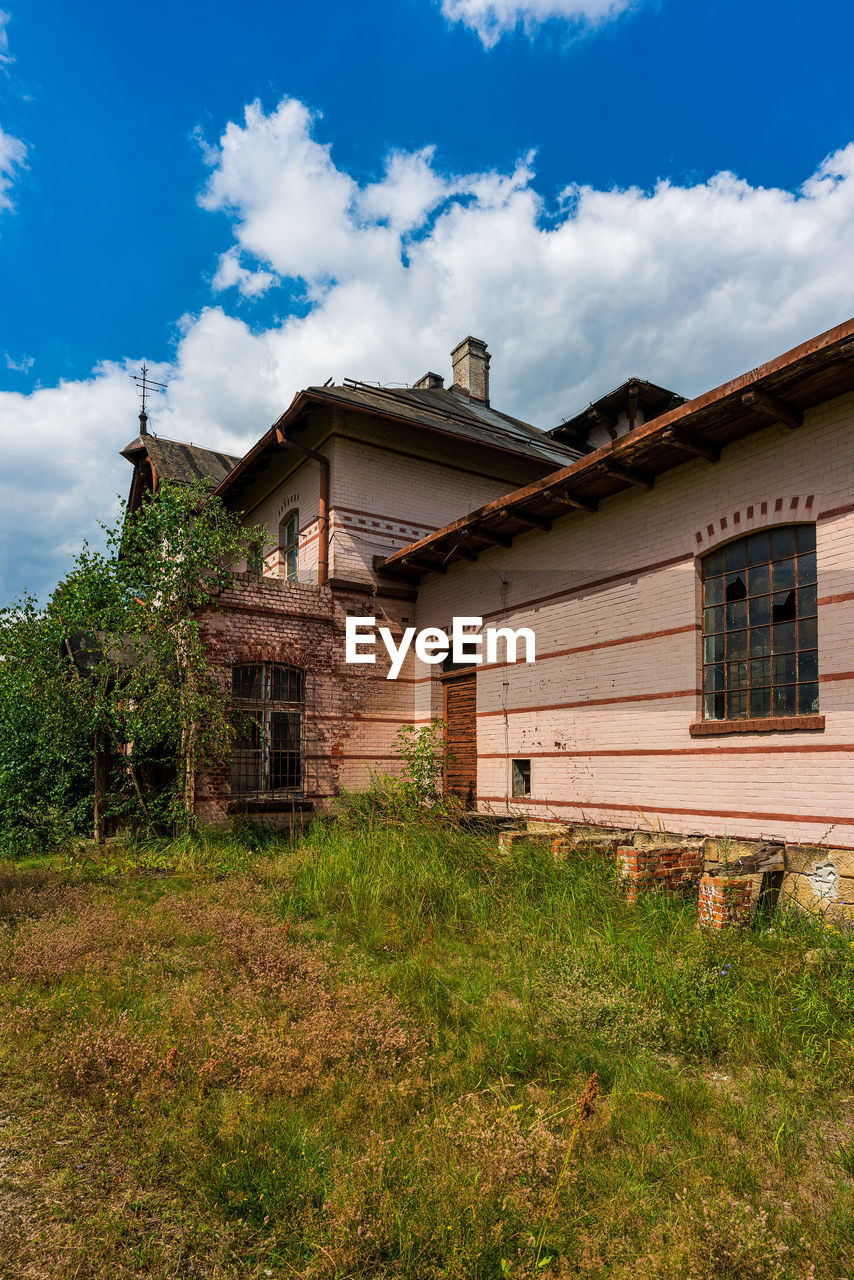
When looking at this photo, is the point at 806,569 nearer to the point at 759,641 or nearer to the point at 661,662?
Answer: the point at 759,641

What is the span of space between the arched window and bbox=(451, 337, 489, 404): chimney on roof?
663 cm

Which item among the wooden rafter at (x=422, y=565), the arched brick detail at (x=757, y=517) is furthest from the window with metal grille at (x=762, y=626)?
the wooden rafter at (x=422, y=565)

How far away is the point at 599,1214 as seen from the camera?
8.64 feet

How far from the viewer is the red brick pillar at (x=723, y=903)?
573cm

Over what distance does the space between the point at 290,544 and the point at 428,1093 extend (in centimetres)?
1198

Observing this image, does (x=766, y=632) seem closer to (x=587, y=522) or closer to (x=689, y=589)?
(x=689, y=589)

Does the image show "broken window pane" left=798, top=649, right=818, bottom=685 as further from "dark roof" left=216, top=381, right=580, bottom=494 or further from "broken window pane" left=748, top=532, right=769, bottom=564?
"dark roof" left=216, top=381, right=580, bottom=494

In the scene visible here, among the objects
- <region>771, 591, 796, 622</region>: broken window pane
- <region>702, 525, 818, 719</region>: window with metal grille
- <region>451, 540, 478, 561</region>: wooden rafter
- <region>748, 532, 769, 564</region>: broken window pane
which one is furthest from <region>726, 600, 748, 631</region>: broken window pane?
<region>451, 540, 478, 561</region>: wooden rafter

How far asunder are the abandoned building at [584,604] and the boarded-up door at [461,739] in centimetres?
5

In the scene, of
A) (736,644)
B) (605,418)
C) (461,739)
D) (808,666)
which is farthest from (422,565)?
(605,418)

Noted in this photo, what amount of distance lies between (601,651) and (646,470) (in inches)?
85.4

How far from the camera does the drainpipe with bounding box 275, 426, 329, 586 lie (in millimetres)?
12328

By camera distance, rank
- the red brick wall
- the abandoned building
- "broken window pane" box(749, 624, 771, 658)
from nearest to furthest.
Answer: the abandoned building → "broken window pane" box(749, 624, 771, 658) → the red brick wall

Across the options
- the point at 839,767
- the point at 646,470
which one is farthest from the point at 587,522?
the point at 839,767
